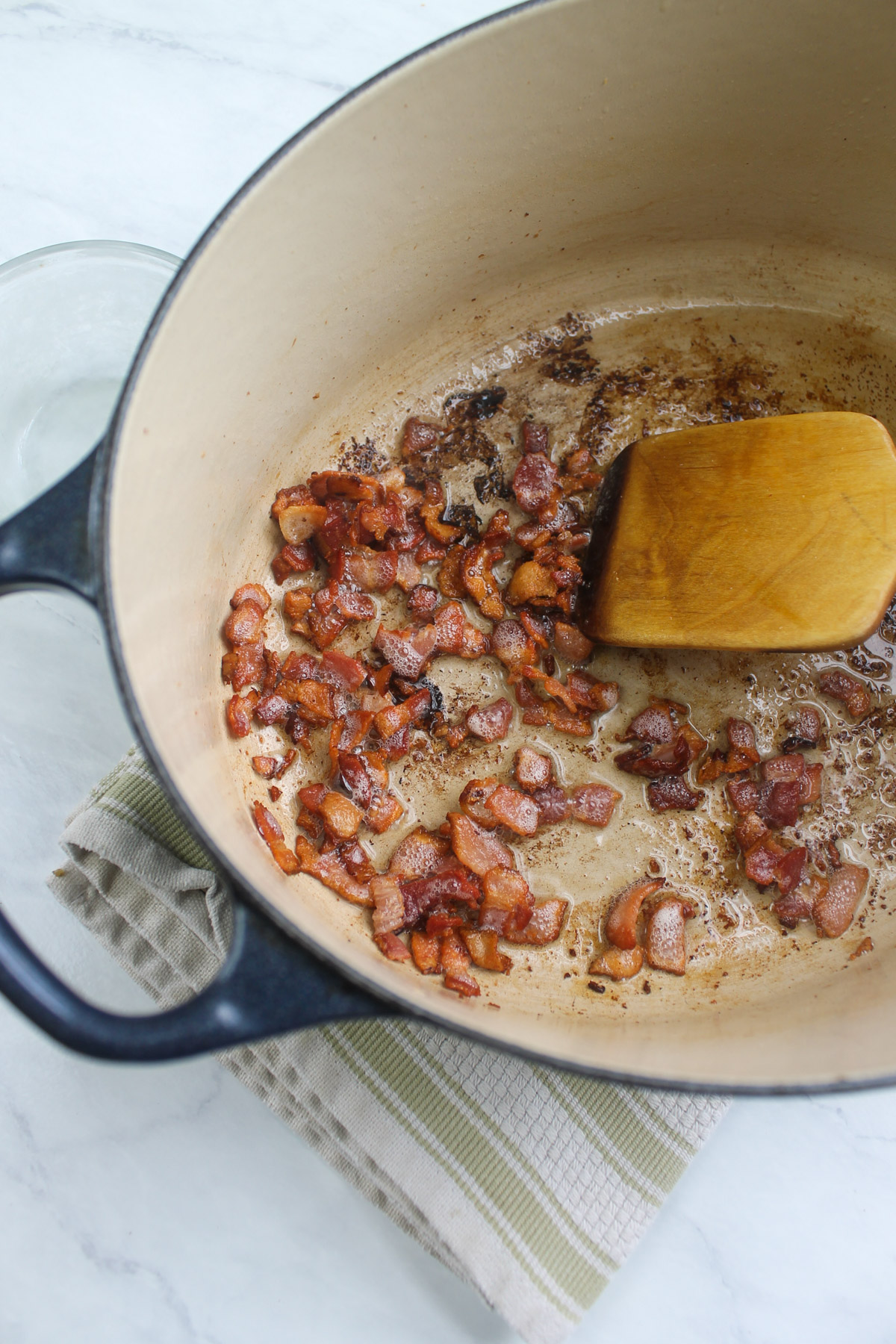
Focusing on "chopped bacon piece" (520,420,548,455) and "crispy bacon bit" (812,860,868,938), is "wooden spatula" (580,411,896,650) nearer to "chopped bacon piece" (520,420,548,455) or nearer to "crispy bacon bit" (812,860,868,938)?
"chopped bacon piece" (520,420,548,455)

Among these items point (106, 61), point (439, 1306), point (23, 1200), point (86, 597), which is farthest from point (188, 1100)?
point (106, 61)

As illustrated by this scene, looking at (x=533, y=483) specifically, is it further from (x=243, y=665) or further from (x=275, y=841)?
(x=275, y=841)

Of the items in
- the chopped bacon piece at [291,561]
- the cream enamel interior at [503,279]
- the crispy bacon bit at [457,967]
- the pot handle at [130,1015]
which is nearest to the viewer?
the pot handle at [130,1015]

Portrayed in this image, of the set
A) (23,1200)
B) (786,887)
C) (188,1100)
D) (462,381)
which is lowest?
(23,1200)

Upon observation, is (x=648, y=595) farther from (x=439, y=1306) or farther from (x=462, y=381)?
(x=439, y=1306)

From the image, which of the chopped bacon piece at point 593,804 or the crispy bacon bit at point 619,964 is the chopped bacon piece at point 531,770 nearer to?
the chopped bacon piece at point 593,804

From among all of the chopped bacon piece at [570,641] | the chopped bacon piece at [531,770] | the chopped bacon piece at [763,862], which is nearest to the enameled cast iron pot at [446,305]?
the chopped bacon piece at [763,862]

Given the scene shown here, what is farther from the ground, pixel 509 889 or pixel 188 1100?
pixel 509 889
